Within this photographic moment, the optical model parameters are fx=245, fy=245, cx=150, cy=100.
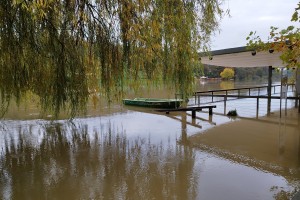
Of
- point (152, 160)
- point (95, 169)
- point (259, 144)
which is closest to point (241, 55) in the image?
point (259, 144)

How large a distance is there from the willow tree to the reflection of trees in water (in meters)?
1.45

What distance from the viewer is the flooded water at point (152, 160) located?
3701 millimetres

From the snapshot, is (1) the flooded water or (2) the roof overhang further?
(2) the roof overhang

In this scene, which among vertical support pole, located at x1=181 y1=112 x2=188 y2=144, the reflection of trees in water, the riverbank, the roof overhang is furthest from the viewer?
the roof overhang

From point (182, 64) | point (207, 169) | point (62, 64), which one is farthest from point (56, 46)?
point (207, 169)

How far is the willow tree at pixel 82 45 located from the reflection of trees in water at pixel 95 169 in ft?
4.77

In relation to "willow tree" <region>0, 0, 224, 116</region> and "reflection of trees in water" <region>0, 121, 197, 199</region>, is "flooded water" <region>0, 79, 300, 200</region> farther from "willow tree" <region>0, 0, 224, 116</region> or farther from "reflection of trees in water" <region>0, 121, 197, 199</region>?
"willow tree" <region>0, 0, 224, 116</region>

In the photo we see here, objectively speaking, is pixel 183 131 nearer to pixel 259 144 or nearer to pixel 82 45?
pixel 259 144

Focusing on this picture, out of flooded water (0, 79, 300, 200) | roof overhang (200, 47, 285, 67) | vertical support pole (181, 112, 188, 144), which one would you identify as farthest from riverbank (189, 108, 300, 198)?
roof overhang (200, 47, 285, 67)

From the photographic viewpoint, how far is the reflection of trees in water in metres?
3.69

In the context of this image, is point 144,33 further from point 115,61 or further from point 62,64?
point 62,64

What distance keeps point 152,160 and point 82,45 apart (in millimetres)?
3015

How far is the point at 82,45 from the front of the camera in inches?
109

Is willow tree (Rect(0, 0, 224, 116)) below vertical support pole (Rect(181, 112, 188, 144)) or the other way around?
the other way around
